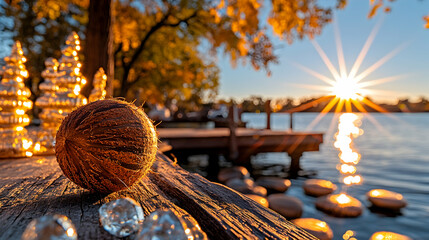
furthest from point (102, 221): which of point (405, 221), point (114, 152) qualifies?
point (405, 221)

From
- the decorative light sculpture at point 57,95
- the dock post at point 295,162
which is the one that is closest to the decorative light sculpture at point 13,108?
the decorative light sculpture at point 57,95

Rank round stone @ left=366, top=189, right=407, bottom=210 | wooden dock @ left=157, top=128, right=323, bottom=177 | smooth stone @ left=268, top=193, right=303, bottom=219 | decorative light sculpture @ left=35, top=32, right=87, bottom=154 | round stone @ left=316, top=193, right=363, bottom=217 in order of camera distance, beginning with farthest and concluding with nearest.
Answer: wooden dock @ left=157, top=128, right=323, bottom=177
round stone @ left=366, top=189, right=407, bottom=210
round stone @ left=316, top=193, right=363, bottom=217
smooth stone @ left=268, top=193, right=303, bottom=219
decorative light sculpture @ left=35, top=32, right=87, bottom=154

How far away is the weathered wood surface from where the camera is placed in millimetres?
1113

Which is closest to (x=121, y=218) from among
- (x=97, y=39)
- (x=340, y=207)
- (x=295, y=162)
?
(x=97, y=39)

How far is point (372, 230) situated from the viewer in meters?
6.68

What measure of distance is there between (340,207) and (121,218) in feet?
24.9

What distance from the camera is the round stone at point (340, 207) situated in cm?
726

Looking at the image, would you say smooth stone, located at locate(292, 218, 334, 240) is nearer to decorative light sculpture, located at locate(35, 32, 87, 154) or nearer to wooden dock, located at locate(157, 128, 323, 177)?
decorative light sculpture, located at locate(35, 32, 87, 154)

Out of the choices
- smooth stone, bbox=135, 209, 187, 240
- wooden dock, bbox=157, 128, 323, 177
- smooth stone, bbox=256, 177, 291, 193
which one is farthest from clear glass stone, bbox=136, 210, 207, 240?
wooden dock, bbox=157, 128, 323, 177

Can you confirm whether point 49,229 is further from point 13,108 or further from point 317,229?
point 317,229

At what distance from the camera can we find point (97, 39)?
5.34 meters

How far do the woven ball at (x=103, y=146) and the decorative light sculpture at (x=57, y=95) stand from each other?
202 centimetres

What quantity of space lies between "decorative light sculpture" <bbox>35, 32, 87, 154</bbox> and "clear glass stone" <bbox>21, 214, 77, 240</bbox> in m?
2.69

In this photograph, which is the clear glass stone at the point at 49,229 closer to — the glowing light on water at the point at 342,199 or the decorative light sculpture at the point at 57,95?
the decorative light sculpture at the point at 57,95
